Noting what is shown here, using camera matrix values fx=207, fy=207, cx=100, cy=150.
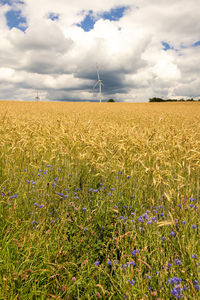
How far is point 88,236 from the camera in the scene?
2449 mm

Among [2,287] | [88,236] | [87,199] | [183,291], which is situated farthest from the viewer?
[87,199]

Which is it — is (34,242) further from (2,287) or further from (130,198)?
(130,198)

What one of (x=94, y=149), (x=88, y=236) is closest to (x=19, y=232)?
(x=88, y=236)

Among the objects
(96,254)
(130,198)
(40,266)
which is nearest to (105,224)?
(96,254)

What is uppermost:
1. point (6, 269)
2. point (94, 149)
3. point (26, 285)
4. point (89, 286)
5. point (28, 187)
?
point (94, 149)

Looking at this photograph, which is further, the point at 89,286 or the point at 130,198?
the point at 130,198

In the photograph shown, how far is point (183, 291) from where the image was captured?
1554mm

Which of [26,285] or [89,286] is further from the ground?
[26,285]

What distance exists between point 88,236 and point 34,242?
0.63 metres

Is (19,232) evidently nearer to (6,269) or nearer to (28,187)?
(6,269)

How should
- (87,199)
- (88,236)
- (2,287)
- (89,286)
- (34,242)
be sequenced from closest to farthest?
(2,287) → (89,286) → (34,242) → (88,236) → (87,199)

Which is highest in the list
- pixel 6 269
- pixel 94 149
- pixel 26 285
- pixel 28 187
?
pixel 94 149

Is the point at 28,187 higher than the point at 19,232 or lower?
higher

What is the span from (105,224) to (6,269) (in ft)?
3.89
